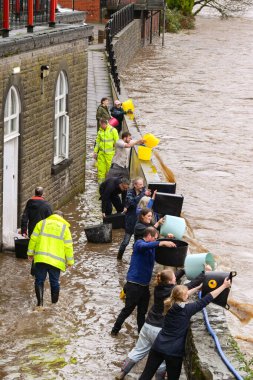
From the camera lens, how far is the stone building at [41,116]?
618 inches

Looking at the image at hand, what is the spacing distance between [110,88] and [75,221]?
14.2 metres

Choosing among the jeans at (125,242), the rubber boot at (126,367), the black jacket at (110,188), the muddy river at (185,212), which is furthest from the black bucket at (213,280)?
the black jacket at (110,188)

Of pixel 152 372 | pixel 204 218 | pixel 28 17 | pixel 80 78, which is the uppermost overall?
pixel 28 17

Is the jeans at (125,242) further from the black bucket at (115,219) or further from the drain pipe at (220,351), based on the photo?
the drain pipe at (220,351)

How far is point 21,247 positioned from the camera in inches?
604

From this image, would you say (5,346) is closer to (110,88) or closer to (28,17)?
(28,17)

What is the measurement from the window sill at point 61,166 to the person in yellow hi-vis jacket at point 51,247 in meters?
5.44

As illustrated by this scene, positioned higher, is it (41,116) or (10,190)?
(41,116)

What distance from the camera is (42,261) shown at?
1284cm

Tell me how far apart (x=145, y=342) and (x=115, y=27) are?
36137 millimetres

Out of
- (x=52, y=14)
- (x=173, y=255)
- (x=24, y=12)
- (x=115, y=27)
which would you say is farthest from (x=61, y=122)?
(x=115, y=27)

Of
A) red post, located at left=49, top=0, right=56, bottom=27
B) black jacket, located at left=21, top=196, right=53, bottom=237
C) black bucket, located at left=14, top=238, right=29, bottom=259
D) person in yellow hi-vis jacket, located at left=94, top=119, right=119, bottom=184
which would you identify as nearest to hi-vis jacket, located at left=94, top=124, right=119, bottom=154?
person in yellow hi-vis jacket, located at left=94, top=119, right=119, bottom=184

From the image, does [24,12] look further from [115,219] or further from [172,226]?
[172,226]

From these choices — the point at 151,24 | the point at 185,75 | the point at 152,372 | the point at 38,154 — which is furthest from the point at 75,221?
the point at 151,24
